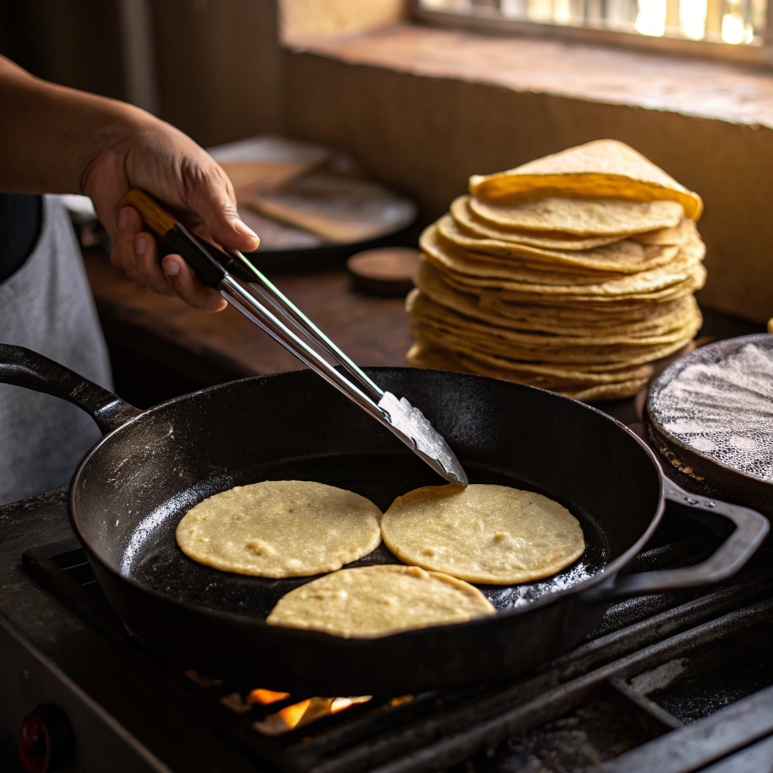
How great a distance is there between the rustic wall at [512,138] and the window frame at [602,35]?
49cm

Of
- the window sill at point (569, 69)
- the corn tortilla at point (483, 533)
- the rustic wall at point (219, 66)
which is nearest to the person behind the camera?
the corn tortilla at point (483, 533)

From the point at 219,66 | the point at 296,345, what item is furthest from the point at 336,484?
the point at 219,66

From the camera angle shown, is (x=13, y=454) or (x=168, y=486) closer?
(x=168, y=486)

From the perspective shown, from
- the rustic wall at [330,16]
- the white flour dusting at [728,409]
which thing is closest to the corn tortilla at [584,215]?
the white flour dusting at [728,409]

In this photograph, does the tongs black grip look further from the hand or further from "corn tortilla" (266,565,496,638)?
"corn tortilla" (266,565,496,638)

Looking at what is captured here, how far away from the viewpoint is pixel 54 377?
1009 mm

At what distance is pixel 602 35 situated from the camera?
242cm

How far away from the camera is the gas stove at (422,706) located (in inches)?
27.0

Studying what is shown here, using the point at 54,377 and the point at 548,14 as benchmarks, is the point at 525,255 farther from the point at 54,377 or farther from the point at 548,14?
the point at 548,14

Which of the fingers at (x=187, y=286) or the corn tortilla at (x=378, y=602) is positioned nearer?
the corn tortilla at (x=378, y=602)

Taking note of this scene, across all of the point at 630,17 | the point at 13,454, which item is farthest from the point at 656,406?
the point at 630,17

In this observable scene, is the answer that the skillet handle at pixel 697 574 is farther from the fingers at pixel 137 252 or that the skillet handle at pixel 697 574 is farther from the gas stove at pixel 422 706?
the fingers at pixel 137 252

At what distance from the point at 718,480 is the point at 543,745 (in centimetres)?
37

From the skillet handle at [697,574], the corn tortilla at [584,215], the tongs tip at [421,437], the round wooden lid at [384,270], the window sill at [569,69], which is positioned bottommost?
the round wooden lid at [384,270]
